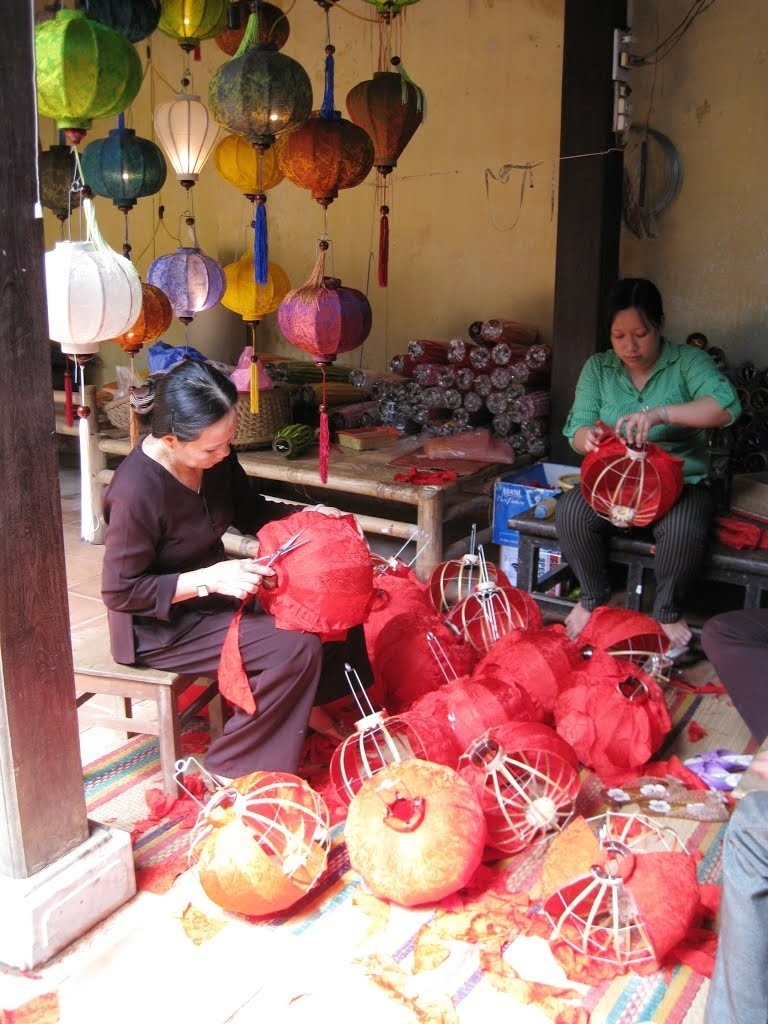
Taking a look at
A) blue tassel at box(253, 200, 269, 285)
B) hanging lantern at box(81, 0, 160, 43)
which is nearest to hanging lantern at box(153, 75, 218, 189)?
hanging lantern at box(81, 0, 160, 43)

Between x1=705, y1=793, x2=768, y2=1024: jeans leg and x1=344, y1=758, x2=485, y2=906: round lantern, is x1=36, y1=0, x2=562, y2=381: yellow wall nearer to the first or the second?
x1=344, y1=758, x2=485, y2=906: round lantern

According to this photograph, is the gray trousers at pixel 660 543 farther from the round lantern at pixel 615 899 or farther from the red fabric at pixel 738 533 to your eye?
the round lantern at pixel 615 899

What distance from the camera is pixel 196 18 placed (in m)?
3.26

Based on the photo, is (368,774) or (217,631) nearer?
(368,774)

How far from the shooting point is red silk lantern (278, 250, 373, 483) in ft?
11.3

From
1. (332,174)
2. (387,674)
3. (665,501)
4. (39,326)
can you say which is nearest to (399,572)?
(387,674)

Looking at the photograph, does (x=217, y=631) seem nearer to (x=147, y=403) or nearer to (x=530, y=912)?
(x=147, y=403)

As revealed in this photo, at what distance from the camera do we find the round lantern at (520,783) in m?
2.38

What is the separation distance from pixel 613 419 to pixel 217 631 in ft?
6.31

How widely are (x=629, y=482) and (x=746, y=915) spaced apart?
6.93ft

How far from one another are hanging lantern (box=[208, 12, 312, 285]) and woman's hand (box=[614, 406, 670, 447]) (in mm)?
1393

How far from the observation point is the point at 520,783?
250 centimetres

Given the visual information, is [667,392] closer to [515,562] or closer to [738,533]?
[738,533]

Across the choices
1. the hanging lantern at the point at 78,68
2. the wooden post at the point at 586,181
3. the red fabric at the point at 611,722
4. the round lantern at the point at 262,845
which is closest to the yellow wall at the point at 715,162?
the wooden post at the point at 586,181
